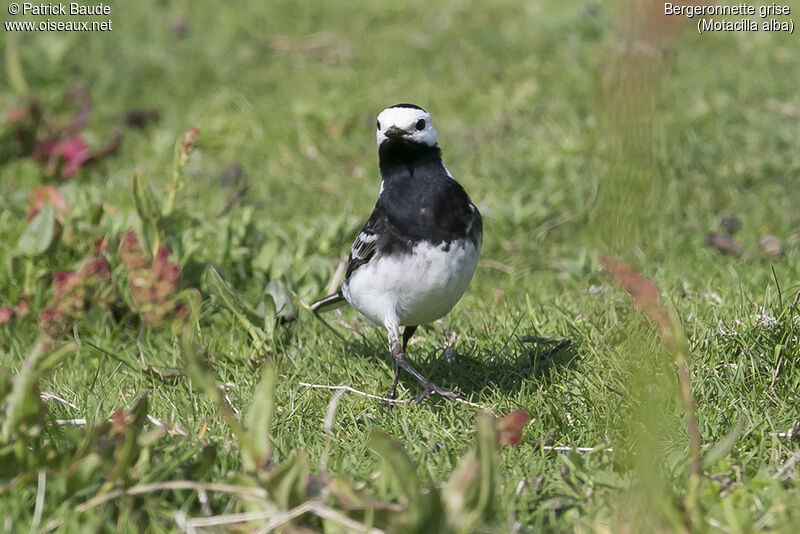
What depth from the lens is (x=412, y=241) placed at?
3951mm

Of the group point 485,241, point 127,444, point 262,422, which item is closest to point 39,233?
point 485,241

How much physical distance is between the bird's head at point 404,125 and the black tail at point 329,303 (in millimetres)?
855

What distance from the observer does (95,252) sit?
5.27 metres

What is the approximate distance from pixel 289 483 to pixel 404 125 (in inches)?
78.3

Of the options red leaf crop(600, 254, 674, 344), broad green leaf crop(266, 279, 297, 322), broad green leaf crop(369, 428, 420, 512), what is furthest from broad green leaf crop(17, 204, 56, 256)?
red leaf crop(600, 254, 674, 344)

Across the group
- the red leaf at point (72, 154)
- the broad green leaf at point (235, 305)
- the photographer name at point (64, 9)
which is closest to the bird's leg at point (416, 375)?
the broad green leaf at point (235, 305)

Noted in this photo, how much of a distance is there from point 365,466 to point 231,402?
3.01 ft

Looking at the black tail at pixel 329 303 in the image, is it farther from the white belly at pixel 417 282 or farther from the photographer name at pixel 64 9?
the photographer name at pixel 64 9

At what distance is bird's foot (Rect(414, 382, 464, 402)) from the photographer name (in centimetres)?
765

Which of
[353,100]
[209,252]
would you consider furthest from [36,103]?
[209,252]

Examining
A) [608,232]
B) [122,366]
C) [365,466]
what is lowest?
[122,366]

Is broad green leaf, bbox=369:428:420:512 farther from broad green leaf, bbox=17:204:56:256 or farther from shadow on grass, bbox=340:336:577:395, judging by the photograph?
broad green leaf, bbox=17:204:56:256

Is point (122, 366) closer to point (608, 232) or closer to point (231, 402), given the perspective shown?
point (231, 402)

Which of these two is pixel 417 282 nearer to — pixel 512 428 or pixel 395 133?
pixel 395 133
